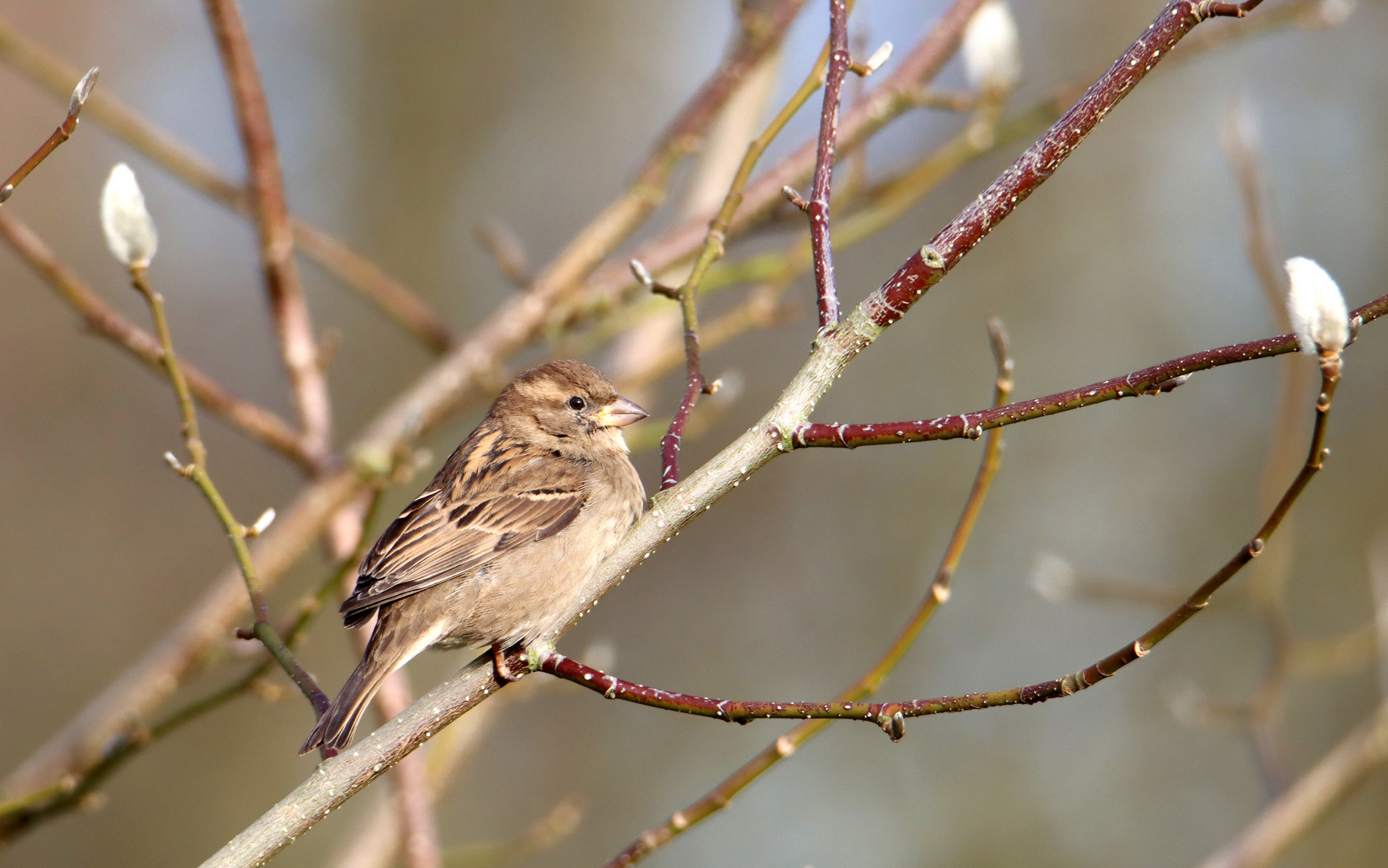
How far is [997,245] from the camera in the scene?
11.2 metres

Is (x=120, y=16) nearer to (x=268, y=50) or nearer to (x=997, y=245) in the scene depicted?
(x=268, y=50)

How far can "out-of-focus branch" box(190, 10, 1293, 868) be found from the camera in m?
1.95

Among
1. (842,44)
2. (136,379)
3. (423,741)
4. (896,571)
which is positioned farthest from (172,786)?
(842,44)

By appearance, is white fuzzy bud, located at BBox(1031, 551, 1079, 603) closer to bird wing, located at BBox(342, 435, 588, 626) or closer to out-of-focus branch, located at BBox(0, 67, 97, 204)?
bird wing, located at BBox(342, 435, 588, 626)

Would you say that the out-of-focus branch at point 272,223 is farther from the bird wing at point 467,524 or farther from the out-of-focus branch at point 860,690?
the out-of-focus branch at point 860,690

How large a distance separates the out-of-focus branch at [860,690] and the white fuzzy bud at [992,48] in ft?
6.19

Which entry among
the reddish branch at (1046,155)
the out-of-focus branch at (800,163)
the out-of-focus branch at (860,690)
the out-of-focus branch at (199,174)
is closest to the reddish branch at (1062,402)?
the reddish branch at (1046,155)

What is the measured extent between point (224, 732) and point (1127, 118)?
10.1 meters

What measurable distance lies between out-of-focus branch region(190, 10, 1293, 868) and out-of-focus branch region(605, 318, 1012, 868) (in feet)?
1.30

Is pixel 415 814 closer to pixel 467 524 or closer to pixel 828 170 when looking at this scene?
pixel 467 524

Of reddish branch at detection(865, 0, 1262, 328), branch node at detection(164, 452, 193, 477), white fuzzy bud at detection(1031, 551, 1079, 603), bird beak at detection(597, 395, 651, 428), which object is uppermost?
bird beak at detection(597, 395, 651, 428)

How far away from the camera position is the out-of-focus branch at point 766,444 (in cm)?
195

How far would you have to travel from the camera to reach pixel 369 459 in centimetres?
343

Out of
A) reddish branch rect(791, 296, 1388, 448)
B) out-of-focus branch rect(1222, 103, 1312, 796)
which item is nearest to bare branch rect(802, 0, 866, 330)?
reddish branch rect(791, 296, 1388, 448)
